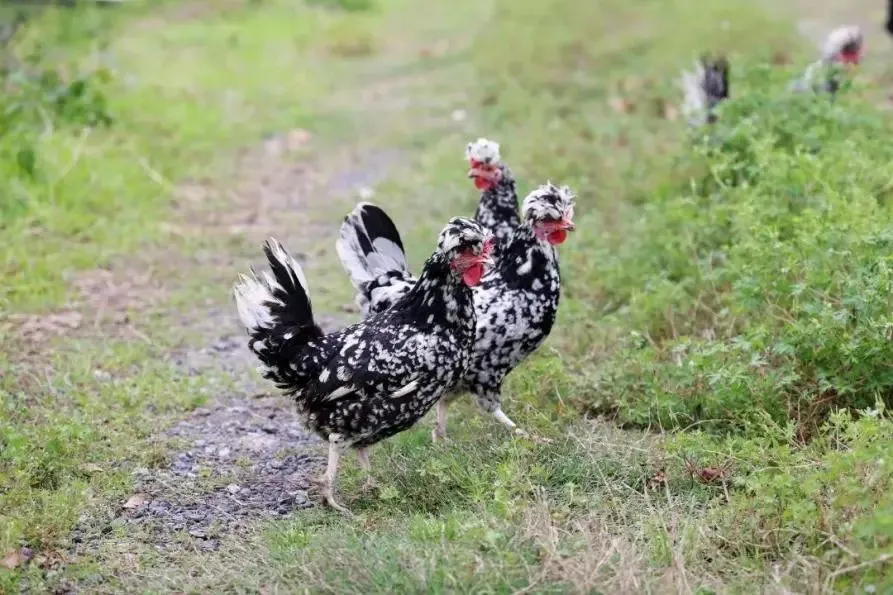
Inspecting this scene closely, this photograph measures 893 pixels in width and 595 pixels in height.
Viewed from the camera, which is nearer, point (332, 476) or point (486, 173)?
point (332, 476)

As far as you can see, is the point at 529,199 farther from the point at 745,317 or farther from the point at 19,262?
the point at 19,262

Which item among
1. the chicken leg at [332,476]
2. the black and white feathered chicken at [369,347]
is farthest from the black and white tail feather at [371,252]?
the chicken leg at [332,476]

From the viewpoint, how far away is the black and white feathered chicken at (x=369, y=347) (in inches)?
188

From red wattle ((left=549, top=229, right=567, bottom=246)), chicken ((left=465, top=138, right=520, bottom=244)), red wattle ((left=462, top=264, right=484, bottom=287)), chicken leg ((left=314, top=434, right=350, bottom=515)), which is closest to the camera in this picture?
chicken leg ((left=314, top=434, right=350, bottom=515))

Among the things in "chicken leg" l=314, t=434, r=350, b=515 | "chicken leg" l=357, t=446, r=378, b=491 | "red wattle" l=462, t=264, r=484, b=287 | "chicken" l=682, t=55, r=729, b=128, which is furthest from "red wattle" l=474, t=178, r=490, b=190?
"chicken" l=682, t=55, r=729, b=128

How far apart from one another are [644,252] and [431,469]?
2.76 metres

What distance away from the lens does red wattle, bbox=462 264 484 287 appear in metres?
4.87

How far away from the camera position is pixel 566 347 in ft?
20.5

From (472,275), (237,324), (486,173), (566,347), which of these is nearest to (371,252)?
(472,275)

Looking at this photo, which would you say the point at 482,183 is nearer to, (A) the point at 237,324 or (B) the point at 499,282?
(B) the point at 499,282

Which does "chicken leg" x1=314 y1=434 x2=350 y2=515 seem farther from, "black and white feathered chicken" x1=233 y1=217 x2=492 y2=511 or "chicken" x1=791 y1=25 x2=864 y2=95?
"chicken" x1=791 y1=25 x2=864 y2=95

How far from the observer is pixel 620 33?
13.8 m

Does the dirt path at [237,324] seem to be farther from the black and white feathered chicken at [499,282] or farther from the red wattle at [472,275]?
the red wattle at [472,275]

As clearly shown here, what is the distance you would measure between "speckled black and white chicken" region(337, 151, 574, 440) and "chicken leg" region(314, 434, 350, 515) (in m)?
0.66
